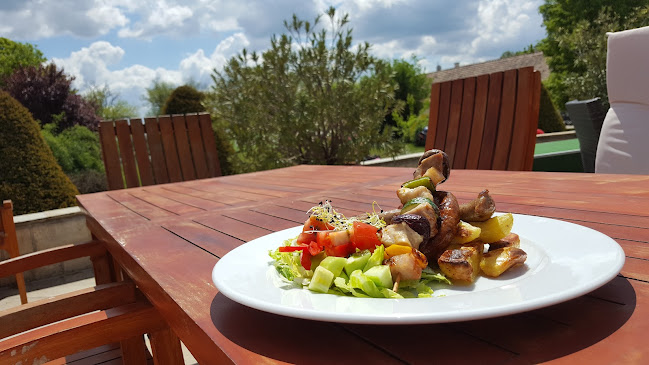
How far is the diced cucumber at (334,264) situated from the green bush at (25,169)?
553 centimetres

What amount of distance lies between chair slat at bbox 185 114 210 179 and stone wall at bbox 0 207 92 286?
137 centimetres

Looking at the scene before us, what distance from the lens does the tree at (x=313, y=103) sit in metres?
6.39

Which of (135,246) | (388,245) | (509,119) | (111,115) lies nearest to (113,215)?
(135,246)

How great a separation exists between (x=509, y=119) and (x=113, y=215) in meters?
2.13

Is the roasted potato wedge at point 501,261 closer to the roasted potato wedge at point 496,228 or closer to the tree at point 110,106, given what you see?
the roasted potato wedge at point 496,228

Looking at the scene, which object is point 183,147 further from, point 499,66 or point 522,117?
point 499,66

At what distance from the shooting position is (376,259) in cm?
68

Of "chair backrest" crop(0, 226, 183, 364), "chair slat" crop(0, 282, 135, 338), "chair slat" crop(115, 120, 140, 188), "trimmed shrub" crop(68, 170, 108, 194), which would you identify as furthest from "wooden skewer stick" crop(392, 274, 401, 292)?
"trimmed shrub" crop(68, 170, 108, 194)

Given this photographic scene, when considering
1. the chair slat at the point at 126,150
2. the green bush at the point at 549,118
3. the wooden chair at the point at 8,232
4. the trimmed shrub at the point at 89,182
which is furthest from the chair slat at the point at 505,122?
the green bush at the point at 549,118

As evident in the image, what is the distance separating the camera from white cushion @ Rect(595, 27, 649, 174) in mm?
2742

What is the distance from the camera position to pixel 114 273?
2059 mm

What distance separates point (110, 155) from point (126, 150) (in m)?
0.18

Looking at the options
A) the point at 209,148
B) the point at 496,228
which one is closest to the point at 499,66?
the point at 209,148

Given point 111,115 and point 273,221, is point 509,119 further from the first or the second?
point 111,115
